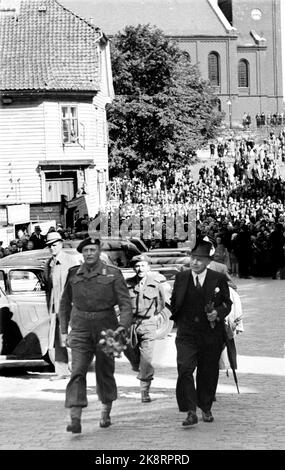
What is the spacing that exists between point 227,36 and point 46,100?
256 feet

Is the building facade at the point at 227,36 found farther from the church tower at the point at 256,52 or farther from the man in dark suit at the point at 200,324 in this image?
the man in dark suit at the point at 200,324

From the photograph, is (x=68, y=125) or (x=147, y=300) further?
(x=68, y=125)

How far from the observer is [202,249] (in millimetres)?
10812

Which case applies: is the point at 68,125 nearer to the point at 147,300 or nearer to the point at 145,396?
the point at 147,300

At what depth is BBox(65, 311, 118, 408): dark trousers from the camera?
10.2 metres

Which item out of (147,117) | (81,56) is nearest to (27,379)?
(81,56)

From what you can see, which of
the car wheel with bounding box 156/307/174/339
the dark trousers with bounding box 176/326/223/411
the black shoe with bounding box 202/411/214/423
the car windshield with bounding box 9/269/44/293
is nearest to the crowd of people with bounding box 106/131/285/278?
the car wheel with bounding box 156/307/174/339

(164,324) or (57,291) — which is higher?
(57,291)

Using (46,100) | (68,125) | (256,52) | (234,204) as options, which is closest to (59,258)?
(46,100)

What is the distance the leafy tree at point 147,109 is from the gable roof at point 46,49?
16.6 meters

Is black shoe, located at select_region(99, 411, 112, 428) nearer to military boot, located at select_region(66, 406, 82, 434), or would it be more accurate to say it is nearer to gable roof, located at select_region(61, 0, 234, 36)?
military boot, located at select_region(66, 406, 82, 434)

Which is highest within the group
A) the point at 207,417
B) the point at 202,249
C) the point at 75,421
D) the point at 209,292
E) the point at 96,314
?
the point at 202,249

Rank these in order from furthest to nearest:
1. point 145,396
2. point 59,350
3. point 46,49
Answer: point 46,49, point 59,350, point 145,396

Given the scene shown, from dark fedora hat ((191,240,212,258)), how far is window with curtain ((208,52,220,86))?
11145 centimetres
